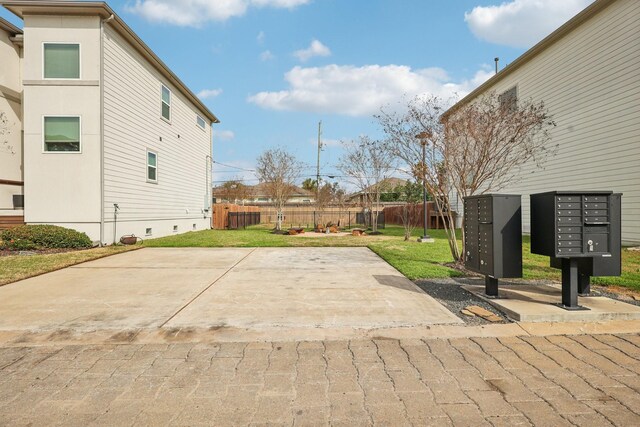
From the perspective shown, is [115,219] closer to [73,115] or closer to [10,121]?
[73,115]

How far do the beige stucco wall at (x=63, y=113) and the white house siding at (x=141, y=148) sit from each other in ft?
1.15

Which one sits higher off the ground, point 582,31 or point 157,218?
point 582,31

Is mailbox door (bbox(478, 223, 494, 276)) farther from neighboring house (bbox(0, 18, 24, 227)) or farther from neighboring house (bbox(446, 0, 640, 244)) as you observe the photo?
neighboring house (bbox(0, 18, 24, 227))

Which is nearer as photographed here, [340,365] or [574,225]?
[340,365]

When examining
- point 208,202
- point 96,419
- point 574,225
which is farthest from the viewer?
point 208,202

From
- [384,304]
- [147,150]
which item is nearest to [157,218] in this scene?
[147,150]

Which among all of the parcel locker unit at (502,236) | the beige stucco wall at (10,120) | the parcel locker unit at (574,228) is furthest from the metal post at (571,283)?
the beige stucco wall at (10,120)

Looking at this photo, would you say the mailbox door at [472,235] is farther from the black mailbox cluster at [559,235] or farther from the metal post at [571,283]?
the metal post at [571,283]

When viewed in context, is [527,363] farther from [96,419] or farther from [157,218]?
[157,218]

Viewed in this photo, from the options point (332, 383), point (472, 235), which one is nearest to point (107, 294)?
point (332, 383)

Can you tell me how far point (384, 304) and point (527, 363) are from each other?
6.28ft

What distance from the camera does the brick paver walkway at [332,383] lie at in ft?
7.30

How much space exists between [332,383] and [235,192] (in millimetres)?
46497

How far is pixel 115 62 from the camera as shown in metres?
11.9
